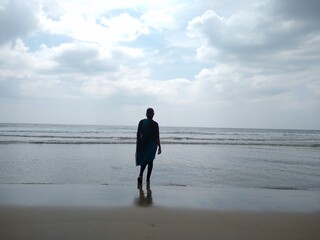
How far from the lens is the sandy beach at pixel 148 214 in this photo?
359cm

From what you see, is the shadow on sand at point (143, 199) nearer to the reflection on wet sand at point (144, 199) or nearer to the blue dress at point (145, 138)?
the reflection on wet sand at point (144, 199)

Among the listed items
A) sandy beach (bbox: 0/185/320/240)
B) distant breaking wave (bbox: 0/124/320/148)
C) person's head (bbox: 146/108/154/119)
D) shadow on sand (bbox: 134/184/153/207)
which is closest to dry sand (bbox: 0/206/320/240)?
sandy beach (bbox: 0/185/320/240)

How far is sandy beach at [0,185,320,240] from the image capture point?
3586mm

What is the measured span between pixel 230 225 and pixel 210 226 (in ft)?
0.99

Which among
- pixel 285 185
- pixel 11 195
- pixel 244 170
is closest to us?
pixel 11 195

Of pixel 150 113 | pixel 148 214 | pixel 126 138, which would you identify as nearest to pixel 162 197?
pixel 148 214

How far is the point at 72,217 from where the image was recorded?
162 inches

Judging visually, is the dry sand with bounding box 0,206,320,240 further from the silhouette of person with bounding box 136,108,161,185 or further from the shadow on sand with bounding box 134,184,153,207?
the silhouette of person with bounding box 136,108,161,185

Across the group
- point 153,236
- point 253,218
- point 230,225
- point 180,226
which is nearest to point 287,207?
point 253,218

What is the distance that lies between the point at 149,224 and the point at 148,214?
0.49 m

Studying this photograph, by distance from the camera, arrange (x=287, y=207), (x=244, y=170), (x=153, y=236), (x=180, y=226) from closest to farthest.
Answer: (x=153, y=236), (x=180, y=226), (x=287, y=207), (x=244, y=170)

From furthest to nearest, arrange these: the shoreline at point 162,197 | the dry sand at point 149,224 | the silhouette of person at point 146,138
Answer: the silhouette of person at point 146,138 → the shoreline at point 162,197 → the dry sand at point 149,224

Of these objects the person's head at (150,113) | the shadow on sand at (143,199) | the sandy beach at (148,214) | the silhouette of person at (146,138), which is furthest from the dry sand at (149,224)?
the person's head at (150,113)

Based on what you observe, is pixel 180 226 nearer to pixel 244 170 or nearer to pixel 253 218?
pixel 253 218
